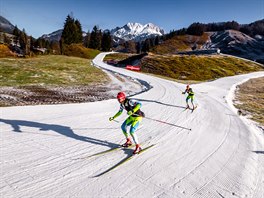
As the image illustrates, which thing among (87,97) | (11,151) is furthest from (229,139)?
(87,97)

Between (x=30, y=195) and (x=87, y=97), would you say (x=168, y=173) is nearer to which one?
(x=30, y=195)

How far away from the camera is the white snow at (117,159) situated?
649cm

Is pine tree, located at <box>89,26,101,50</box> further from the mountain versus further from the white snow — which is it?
the white snow

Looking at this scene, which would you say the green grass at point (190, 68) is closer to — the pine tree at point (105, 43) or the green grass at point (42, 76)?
the green grass at point (42, 76)

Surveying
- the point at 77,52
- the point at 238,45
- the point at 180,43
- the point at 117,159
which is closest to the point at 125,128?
the point at 117,159

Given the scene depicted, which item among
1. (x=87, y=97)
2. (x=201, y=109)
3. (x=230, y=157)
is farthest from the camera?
(x=87, y=97)

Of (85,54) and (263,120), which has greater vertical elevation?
(85,54)

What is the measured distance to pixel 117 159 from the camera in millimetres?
8344

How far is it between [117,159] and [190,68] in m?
58.6

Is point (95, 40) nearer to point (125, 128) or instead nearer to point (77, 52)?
point (77, 52)

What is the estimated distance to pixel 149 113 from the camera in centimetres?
1659

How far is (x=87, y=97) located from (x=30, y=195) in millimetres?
15442

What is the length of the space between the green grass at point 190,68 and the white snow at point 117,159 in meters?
44.3

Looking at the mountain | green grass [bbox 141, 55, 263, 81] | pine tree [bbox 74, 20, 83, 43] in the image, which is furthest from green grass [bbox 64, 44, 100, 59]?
the mountain
